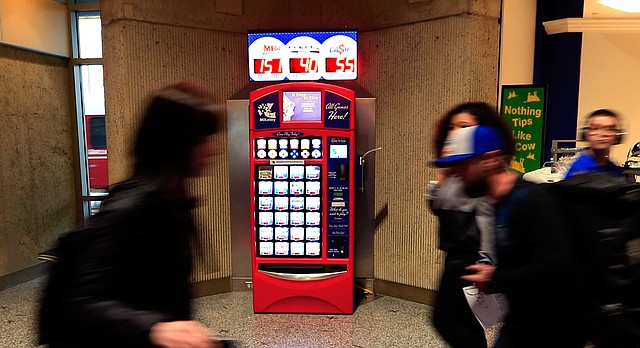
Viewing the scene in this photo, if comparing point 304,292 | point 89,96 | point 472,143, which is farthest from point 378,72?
point 89,96

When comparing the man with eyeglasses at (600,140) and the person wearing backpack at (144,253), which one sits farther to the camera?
the man with eyeglasses at (600,140)

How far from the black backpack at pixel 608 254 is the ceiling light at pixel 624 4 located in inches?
151

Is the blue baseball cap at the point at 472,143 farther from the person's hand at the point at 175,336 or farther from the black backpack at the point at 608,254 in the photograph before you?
the person's hand at the point at 175,336

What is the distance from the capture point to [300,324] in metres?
3.73

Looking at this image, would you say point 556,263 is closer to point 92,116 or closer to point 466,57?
point 466,57

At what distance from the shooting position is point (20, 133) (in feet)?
15.6

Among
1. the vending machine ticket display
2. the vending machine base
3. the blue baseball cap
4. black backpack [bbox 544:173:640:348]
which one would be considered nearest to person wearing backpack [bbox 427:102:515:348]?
the blue baseball cap

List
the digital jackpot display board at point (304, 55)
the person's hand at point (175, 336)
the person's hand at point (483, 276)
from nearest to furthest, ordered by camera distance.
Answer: the person's hand at point (175, 336), the person's hand at point (483, 276), the digital jackpot display board at point (304, 55)

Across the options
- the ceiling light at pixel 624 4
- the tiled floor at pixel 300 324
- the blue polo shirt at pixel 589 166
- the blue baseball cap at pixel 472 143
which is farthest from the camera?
the ceiling light at pixel 624 4

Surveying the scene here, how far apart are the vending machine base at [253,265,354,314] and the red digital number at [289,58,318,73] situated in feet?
5.80

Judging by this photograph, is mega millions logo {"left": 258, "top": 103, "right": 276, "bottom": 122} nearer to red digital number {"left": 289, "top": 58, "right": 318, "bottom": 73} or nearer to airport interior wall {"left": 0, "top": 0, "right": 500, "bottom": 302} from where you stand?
red digital number {"left": 289, "top": 58, "right": 318, "bottom": 73}

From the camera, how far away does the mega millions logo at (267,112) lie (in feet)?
12.3

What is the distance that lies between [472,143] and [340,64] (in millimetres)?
2410

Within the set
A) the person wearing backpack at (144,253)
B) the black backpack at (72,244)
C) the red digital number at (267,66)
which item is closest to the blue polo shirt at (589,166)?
the red digital number at (267,66)
